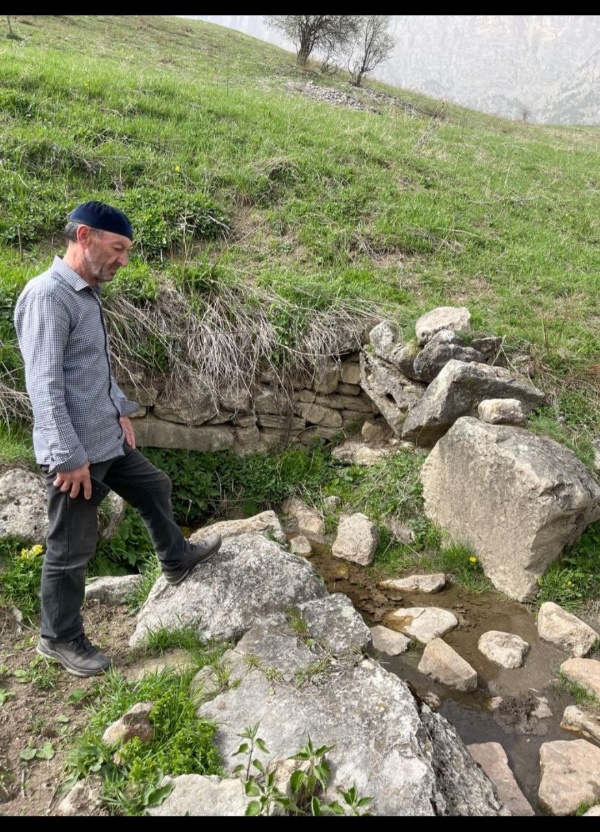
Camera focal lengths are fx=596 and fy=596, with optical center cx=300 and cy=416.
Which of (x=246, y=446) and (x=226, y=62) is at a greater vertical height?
(x=226, y=62)

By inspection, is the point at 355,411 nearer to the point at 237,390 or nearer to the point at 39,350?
the point at 237,390

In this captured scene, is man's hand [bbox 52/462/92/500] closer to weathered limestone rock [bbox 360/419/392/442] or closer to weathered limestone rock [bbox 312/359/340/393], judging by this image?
weathered limestone rock [bbox 312/359/340/393]

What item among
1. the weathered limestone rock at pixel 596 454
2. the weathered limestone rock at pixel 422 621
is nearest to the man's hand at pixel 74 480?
the weathered limestone rock at pixel 422 621

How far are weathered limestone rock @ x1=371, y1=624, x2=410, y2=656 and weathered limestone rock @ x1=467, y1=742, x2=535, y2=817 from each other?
85cm

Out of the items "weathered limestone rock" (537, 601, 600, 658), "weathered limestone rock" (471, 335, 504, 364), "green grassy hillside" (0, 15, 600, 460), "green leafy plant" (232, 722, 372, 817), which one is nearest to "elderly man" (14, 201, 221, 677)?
"green leafy plant" (232, 722, 372, 817)

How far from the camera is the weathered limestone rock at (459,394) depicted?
18.2 ft

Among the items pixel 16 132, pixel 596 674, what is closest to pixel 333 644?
pixel 596 674

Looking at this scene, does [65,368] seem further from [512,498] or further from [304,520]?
[512,498]

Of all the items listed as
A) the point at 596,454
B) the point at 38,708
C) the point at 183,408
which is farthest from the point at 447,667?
the point at 183,408

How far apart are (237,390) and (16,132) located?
495 centimetres

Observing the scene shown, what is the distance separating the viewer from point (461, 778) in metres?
2.72

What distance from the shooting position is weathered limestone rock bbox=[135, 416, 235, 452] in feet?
19.4

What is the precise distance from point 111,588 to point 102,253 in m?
2.22

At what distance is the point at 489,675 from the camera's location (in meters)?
4.05
